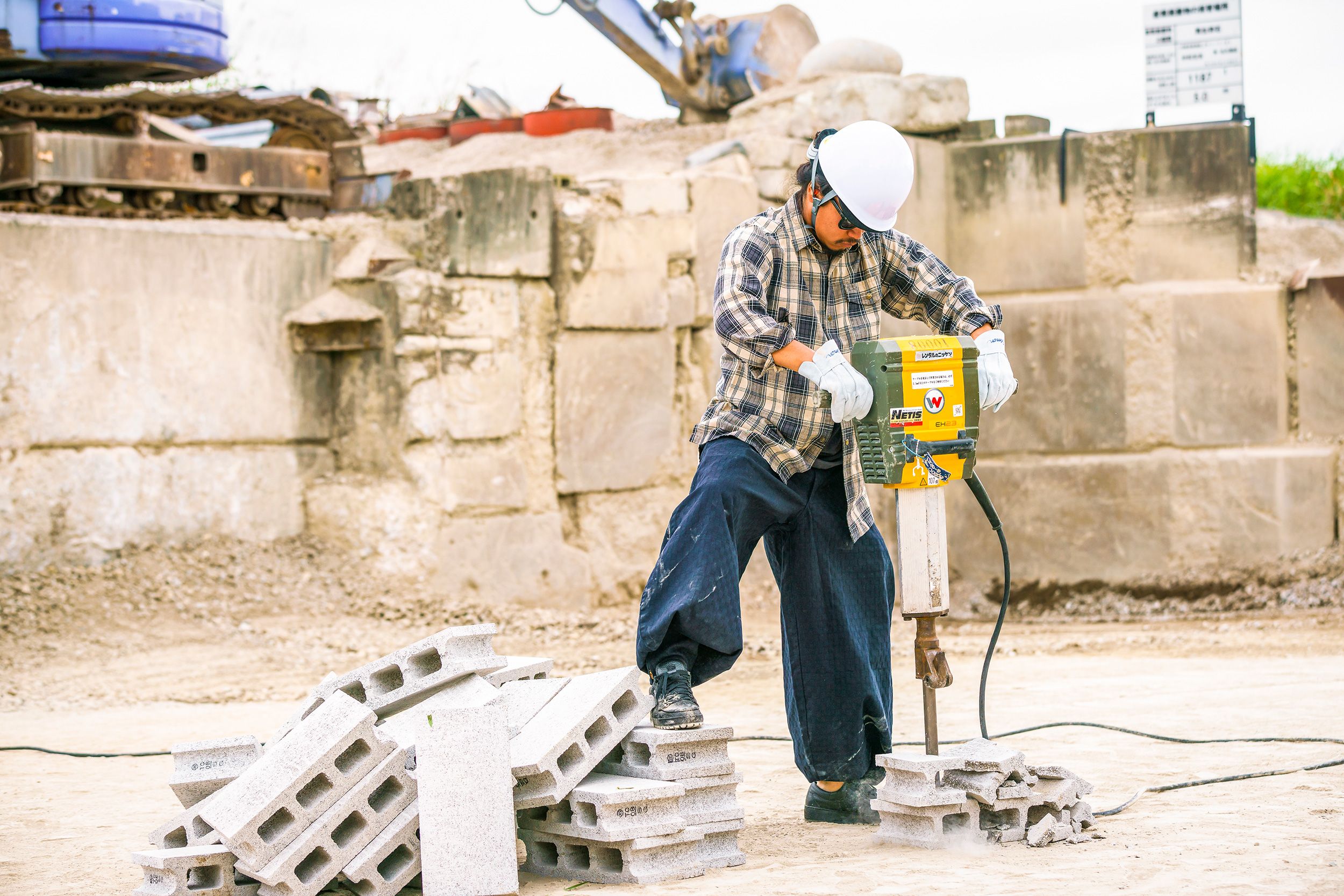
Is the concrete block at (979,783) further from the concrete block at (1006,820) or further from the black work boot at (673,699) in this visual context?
the black work boot at (673,699)

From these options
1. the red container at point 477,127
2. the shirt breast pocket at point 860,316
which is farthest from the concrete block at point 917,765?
the red container at point 477,127

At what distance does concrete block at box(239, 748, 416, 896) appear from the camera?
3057 millimetres

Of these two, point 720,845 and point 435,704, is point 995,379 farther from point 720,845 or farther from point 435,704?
point 435,704

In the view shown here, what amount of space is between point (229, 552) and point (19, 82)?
2.75 meters

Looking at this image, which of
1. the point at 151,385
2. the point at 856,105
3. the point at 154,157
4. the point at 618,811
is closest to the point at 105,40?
the point at 154,157

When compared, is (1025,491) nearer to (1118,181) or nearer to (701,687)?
(1118,181)

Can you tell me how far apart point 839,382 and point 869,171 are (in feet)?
1.85

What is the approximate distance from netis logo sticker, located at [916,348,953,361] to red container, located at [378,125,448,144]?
29.0ft

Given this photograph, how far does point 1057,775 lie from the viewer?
3.58 metres

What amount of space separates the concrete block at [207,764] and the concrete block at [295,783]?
0.21 meters

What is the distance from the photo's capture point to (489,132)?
11273mm

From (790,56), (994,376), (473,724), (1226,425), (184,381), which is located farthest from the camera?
(790,56)

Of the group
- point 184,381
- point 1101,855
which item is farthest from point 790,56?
point 1101,855

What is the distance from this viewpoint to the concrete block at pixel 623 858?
10.6ft
